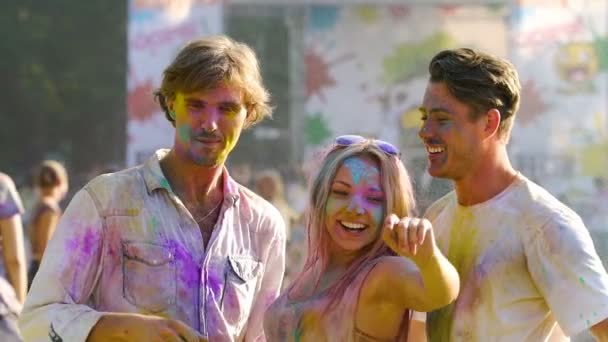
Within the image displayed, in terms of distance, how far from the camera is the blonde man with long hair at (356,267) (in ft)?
11.0

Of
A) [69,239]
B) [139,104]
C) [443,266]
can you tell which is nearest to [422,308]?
[443,266]

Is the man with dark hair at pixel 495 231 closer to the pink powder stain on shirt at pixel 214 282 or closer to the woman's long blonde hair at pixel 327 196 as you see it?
the woman's long blonde hair at pixel 327 196

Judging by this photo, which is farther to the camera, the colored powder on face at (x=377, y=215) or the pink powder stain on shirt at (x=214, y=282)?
the pink powder stain on shirt at (x=214, y=282)

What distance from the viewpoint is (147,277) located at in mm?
3795

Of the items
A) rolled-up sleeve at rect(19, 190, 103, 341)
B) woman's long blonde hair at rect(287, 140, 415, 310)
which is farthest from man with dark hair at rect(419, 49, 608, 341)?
rolled-up sleeve at rect(19, 190, 103, 341)

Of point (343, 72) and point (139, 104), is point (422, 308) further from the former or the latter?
point (343, 72)

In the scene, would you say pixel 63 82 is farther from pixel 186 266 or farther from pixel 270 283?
pixel 186 266

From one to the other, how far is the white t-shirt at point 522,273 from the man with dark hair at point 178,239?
642mm

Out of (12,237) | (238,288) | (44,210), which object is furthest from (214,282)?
(44,210)

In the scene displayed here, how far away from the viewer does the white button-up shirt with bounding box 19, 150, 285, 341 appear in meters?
3.74

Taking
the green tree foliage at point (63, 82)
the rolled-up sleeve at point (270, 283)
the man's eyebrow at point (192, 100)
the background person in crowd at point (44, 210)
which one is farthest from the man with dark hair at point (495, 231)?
the green tree foliage at point (63, 82)

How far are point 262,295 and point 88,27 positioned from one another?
21.4 metres

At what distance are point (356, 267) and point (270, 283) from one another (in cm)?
60

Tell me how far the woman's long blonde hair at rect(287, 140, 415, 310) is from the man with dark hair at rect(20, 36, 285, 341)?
0.97 feet
